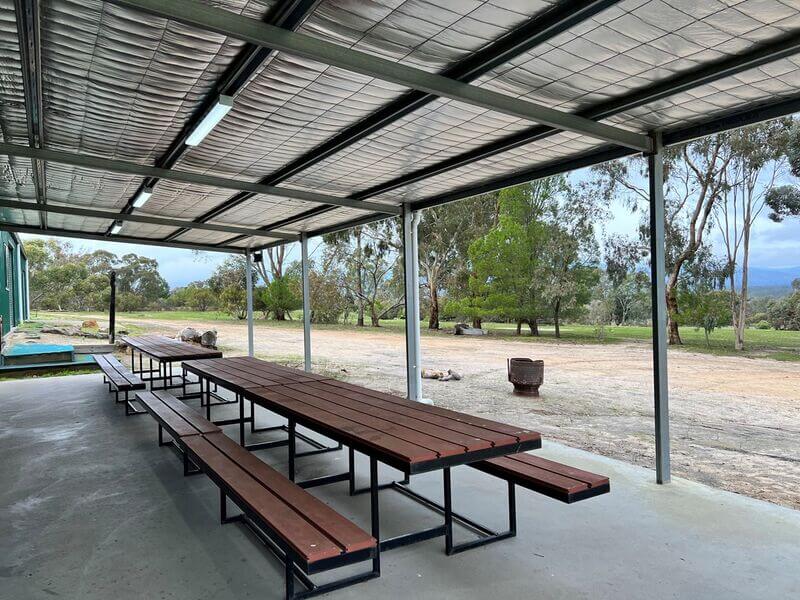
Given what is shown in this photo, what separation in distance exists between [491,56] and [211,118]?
178 cm

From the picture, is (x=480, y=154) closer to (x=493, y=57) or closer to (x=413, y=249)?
(x=493, y=57)

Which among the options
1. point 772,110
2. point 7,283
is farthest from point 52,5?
point 7,283

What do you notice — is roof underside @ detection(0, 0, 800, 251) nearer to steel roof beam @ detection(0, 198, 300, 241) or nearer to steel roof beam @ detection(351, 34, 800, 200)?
steel roof beam @ detection(351, 34, 800, 200)

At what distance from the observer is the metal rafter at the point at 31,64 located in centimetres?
217

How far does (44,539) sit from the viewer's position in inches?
104

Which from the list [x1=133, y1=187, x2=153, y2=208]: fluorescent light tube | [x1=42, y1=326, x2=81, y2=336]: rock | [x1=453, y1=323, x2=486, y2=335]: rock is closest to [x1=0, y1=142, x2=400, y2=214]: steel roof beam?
[x1=133, y1=187, x2=153, y2=208]: fluorescent light tube

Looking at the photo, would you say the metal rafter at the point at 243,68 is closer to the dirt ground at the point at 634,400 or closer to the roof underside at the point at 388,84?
the roof underside at the point at 388,84

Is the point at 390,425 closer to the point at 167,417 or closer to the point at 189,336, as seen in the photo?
the point at 167,417

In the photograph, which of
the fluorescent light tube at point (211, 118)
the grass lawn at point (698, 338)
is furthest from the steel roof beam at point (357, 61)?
the grass lawn at point (698, 338)

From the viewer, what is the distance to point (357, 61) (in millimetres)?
2361

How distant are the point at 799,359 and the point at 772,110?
13300mm

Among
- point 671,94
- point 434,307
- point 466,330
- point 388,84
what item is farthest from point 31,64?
point 434,307

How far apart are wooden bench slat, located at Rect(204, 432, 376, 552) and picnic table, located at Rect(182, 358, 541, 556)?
0.93 feet

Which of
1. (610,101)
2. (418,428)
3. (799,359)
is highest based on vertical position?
(610,101)
